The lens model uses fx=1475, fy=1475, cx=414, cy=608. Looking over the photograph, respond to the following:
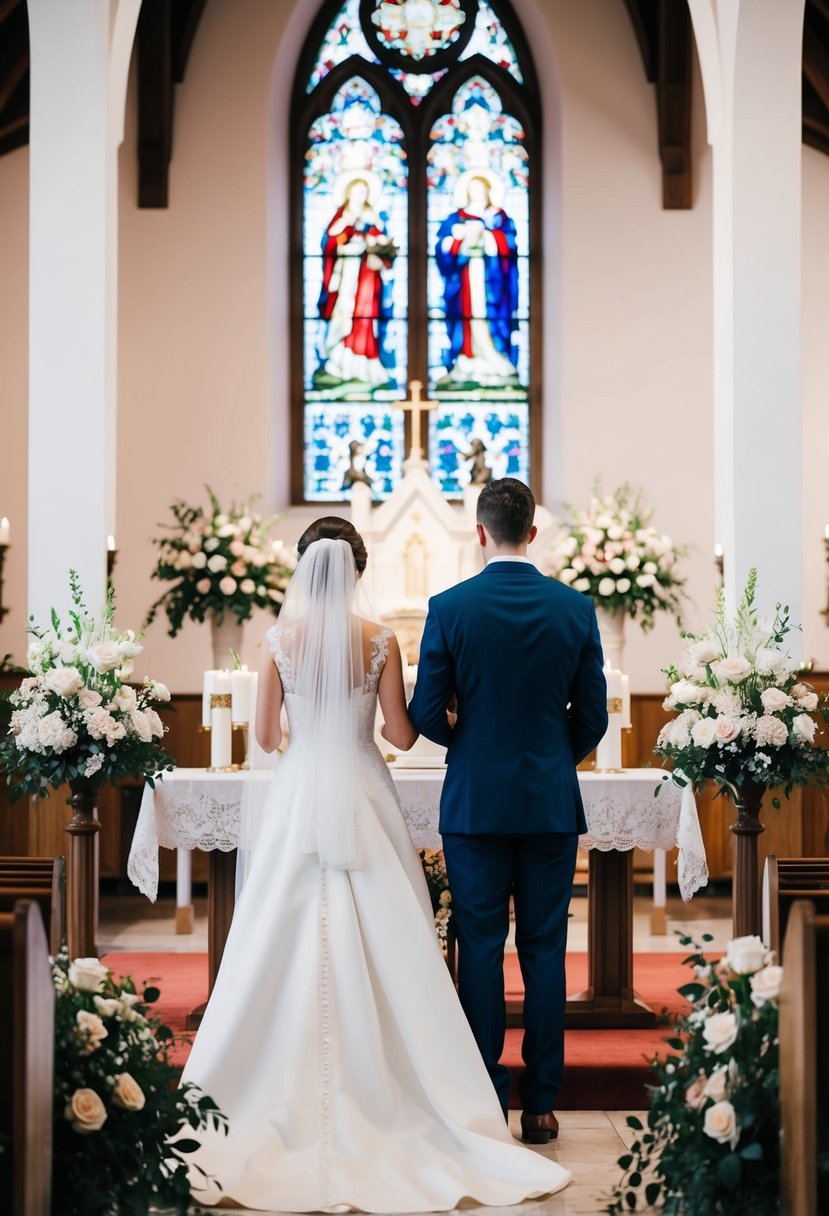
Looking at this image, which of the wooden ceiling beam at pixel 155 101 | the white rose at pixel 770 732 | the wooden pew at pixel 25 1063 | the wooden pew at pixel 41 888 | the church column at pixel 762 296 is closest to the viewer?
the wooden pew at pixel 25 1063

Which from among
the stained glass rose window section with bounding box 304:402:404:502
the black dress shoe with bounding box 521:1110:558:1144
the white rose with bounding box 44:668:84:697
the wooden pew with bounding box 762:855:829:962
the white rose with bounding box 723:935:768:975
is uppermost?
the stained glass rose window section with bounding box 304:402:404:502

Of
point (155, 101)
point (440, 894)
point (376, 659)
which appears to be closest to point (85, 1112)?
point (376, 659)

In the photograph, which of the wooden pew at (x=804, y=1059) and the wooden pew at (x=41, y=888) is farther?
the wooden pew at (x=41, y=888)

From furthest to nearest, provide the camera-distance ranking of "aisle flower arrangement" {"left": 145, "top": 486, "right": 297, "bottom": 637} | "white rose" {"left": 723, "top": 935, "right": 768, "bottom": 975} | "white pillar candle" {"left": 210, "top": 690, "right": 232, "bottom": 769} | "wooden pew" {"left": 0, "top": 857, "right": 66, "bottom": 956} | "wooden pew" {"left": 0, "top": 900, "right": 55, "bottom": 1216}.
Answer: "aisle flower arrangement" {"left": 145, "top": 486, "right": 297, "bottom": 637}, "white pillar candle" {"left": 210, "top": 690, "right": 232, "bottom": 769}, "wooden pew" {"left": 0, "top": 857, "right": 66, "bottom": 956}, "white rose" {"left": 723, "top": 935, "right": 768, "bottom": 975}, "wooden pew" {"left": 0, "top": 900, "right": 55, "bottom": 1216}

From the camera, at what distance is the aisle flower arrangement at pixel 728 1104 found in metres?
2.79

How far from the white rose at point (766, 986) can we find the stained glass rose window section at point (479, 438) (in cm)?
717

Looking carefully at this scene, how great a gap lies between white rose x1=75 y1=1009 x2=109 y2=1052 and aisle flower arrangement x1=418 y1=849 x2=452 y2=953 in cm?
217

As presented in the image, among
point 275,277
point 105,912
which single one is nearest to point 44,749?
point 105,912

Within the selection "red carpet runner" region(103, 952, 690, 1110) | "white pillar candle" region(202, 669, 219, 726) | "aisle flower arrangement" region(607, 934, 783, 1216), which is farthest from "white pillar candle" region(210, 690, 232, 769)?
"aisle flower arrangement" region(607, 934, 783, 1216)

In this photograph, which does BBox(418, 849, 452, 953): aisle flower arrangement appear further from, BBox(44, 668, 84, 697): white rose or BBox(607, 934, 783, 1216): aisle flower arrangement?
BBox(607, 934, 783, 1216): aisle flower arrangement

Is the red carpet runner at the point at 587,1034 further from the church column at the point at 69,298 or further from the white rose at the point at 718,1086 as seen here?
the church column at the point at 69,298

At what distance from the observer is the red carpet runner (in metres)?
4.67

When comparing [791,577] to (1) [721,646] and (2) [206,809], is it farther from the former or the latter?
(2) [206,809]

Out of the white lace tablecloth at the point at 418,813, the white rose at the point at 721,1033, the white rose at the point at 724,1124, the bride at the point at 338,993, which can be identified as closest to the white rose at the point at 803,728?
the white lace tablecloth at the point at 418,813
